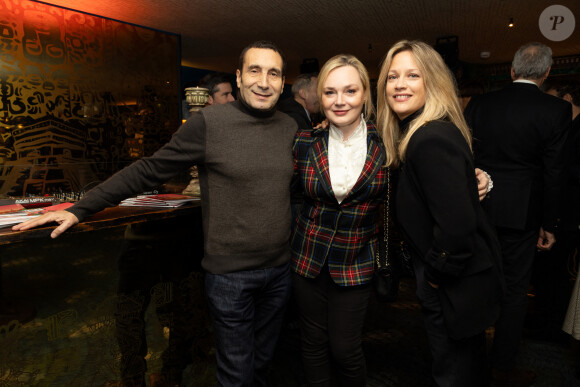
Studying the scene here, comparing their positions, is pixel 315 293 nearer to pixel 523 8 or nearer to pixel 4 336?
pixel 4 336

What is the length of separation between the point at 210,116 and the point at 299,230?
64cm

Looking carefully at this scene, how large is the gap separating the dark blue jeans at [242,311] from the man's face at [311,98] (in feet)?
6.72

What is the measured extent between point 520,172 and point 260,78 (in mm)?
1726

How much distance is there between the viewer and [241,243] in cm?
155

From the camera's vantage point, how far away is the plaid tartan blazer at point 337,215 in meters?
1.61

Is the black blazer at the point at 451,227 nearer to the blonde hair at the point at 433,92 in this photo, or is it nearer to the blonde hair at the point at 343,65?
the blonde hair at the point at 433,92

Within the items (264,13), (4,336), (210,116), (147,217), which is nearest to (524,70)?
(210,116)

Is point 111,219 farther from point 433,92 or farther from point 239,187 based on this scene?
point 433,92

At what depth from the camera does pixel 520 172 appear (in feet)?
7.64

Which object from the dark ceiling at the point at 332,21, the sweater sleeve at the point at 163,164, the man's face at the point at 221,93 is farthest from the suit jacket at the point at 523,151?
the dark ceiling at the point at 332,21

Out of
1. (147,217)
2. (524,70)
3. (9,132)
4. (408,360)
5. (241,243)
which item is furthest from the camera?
(9,132)

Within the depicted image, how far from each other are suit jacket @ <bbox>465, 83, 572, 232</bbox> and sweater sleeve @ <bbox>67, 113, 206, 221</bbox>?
177 cm

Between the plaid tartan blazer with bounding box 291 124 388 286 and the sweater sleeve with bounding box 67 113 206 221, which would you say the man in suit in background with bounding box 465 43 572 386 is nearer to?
the plaid tartan blazer with bounding box 291 124 388 286

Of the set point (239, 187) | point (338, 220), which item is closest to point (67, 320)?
point (239, 187)
